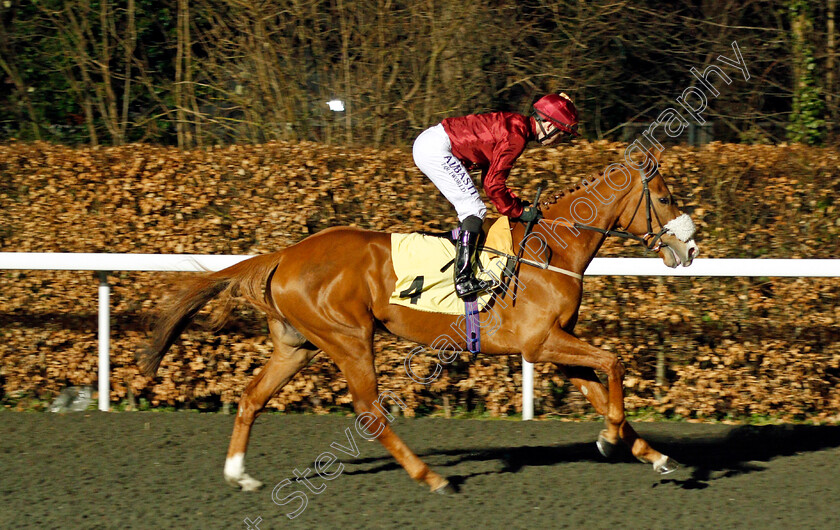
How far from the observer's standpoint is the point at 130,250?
5949mm

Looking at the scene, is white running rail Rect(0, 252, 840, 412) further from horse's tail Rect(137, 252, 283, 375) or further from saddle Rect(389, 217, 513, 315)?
saddle Rect(389, 217, 513, 315)

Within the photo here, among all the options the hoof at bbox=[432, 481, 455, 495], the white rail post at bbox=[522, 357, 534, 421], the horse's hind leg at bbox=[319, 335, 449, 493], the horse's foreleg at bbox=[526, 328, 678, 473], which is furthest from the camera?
the white rail post at bbox=[522, 357, 534, 421]

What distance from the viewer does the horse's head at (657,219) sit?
4.20 meters

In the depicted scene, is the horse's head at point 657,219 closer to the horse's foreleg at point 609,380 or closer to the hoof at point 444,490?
the horse's foreleg at point 609,380

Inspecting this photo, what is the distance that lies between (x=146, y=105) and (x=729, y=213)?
6382 mm

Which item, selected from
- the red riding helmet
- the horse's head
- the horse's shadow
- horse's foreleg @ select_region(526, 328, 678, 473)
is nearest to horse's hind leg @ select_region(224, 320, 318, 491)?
the horse's shadow

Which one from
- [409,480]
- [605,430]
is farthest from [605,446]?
[409,480]

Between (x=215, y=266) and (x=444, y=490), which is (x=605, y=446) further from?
(x=215, y=266)

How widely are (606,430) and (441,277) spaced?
114 centimetres

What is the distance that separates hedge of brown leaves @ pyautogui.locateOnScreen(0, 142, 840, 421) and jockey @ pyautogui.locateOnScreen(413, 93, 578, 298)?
134cm

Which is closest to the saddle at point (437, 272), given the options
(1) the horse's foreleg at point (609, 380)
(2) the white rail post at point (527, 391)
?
(1) the horse's foreleg at point (609, 380)

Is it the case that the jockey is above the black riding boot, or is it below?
above

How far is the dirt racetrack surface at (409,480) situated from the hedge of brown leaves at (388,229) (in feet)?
1.09

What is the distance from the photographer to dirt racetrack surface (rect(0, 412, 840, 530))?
3.68 meters
